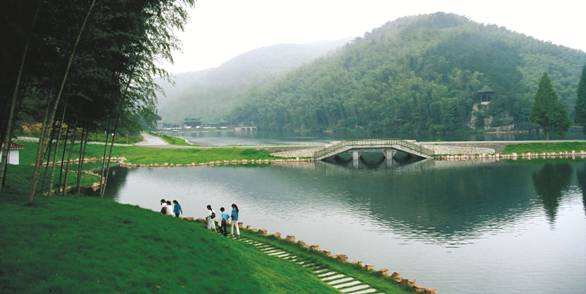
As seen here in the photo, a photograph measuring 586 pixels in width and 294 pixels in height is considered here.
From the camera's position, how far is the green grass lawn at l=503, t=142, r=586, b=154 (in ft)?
326

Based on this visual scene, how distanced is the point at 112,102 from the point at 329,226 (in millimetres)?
21986

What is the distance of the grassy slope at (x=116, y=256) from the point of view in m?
15.0

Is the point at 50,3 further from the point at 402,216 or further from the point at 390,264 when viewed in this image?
the point at 402,216

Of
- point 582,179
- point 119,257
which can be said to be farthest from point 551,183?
point 119,257

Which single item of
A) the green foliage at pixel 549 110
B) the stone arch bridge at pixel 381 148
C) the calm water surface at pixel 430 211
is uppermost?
the green foliage at pixel 549 110

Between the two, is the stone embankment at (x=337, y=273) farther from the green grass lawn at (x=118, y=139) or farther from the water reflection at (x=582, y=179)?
the green grass lawn at (x=118, y=139)

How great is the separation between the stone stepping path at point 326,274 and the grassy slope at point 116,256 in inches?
58.5

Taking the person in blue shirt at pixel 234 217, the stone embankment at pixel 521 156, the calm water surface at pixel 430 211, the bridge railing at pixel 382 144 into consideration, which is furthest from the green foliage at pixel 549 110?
the person in blue shirt at pixel 234 217

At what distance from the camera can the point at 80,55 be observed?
25688mm

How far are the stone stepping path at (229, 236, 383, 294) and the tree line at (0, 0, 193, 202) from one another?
13752mm

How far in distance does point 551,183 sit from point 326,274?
50.0 meters

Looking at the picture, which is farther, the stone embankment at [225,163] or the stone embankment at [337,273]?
the stone embankment at [225,163]

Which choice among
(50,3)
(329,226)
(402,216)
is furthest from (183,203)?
(50,3)

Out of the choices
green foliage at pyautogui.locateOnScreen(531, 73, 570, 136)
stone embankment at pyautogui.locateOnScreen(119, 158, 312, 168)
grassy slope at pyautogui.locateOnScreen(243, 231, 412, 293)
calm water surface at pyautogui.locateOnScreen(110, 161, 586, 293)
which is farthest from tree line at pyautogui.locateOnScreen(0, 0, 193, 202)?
green foliage at pyautogui.locateOnScreen(531, 73, 570, 136)
